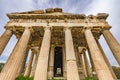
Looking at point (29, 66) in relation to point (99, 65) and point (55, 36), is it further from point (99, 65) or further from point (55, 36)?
point (99, 65)

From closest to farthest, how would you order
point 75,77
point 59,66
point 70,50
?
point 75,77 < point 70,50 < point 59,66

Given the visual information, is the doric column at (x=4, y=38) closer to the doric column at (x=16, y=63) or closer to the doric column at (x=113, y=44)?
the doric column at (x=16, y=63)

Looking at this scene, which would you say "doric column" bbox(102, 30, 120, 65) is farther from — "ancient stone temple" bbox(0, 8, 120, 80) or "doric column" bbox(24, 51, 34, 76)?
"doric column" bbox(24, 51, 34, 76)

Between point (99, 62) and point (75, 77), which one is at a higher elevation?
point (99, 62)

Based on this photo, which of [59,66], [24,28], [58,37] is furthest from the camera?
[59,66]

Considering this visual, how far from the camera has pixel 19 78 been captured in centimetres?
1570

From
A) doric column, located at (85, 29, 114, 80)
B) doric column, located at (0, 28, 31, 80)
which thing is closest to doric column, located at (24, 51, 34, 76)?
doric column, located at (0, 28, 31, 80)

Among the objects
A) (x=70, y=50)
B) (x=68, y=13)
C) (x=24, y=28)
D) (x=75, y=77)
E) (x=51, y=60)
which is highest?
(x=68, y=13)

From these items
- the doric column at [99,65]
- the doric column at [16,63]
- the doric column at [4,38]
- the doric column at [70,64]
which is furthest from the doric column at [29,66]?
the doric column at [99,65]

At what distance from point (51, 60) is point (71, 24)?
647cm

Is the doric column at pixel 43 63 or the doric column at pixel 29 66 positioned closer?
the doric column at pixel 43 63

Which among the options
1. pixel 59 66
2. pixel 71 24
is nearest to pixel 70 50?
pixel 71 24

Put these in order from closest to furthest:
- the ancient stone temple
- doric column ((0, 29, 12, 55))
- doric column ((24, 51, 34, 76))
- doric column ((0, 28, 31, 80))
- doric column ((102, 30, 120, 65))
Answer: doric column ((0, 28, 31, 80)) → the ancient stone temple → doric column ((102, 30, 120, 65)) → doric column ((0, 29, 12, 55)) → doric column ((24, 51, 34, 76))

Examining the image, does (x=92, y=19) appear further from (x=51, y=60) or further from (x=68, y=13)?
(x=51, y=60)
